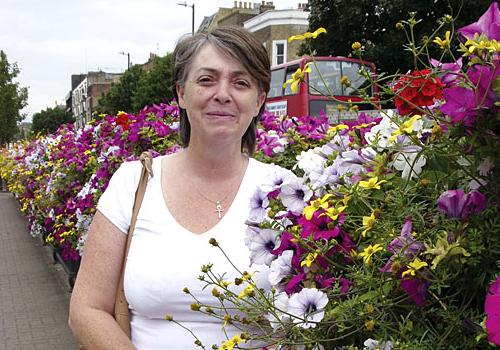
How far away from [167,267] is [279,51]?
3652 cm

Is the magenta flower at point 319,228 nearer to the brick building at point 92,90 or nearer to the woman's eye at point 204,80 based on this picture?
the woman's eye at point 204,80

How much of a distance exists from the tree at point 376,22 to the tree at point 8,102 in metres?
21.9

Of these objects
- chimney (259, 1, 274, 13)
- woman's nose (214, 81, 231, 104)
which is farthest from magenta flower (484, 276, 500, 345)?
chimney (259, 1, 274, 13)

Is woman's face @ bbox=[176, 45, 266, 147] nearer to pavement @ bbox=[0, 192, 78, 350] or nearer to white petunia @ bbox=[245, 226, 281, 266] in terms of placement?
white petunia @ bbox=[245, 226, 281, 266]

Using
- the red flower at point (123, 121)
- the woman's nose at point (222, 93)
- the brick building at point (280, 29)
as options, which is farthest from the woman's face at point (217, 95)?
A: the brick building at point (280, 29)

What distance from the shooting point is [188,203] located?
2.08 m

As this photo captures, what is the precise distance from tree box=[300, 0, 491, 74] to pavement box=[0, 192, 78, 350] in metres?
11.5

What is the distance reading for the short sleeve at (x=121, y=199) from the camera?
78.0 inches

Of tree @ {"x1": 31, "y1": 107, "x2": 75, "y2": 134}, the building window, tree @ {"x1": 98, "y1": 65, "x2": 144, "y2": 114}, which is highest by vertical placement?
the building window

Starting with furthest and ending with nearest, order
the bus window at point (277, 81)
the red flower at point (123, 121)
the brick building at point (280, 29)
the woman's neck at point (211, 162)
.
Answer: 1. the brick building at point (280, 29)
2. the bus window at point (277, 81)
3. the red flower at point (123, 121)
4. the woman's neck at point (211, 162)

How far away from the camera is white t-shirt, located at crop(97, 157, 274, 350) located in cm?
189

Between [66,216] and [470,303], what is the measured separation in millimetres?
5516

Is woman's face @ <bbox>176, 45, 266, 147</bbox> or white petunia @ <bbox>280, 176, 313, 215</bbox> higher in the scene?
woman's face @ <bbox>176, 45, 266, 147</bbox>

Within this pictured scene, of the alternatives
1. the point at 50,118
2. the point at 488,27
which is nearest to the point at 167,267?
the point at 488,27
